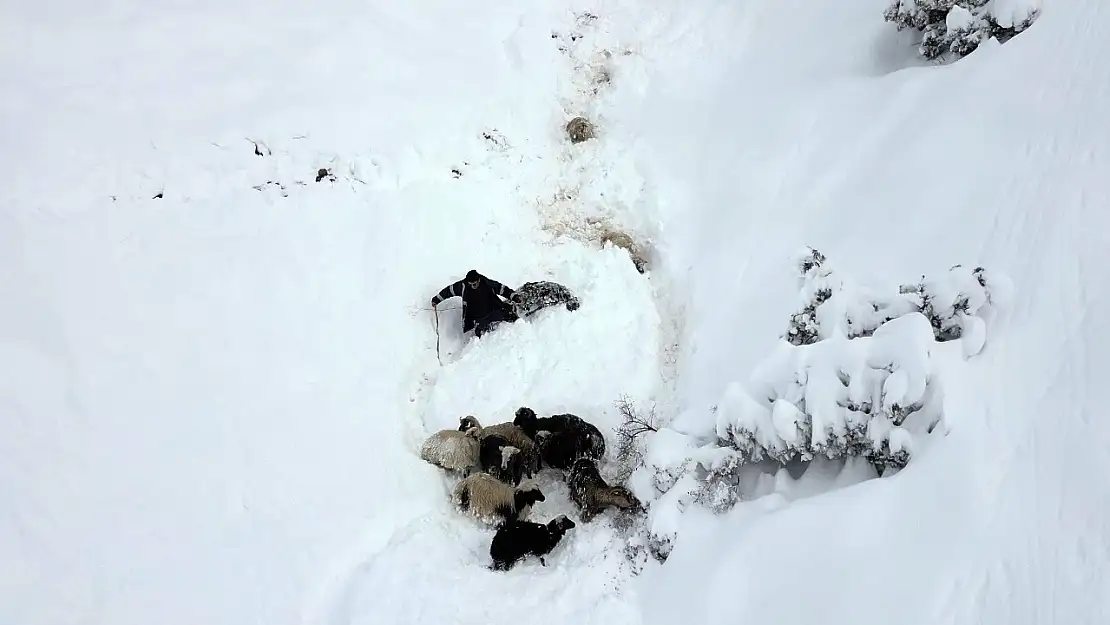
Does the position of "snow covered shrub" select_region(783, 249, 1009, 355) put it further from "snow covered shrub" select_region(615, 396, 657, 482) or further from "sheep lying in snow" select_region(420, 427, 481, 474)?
"sheep lying in snow" select_region(420, 427, 481, 474)

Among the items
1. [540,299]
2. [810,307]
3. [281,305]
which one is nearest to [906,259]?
[810,307]

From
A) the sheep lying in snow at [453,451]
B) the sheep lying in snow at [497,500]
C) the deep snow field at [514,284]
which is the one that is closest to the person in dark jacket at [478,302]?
the deep snow field at [514,284]

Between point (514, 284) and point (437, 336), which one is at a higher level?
point (514, 284)

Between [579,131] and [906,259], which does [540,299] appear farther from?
[906,259]

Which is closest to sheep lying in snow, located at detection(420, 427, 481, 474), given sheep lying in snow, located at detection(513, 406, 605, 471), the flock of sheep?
the flock of sheep

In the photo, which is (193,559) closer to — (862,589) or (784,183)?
(862,589)
